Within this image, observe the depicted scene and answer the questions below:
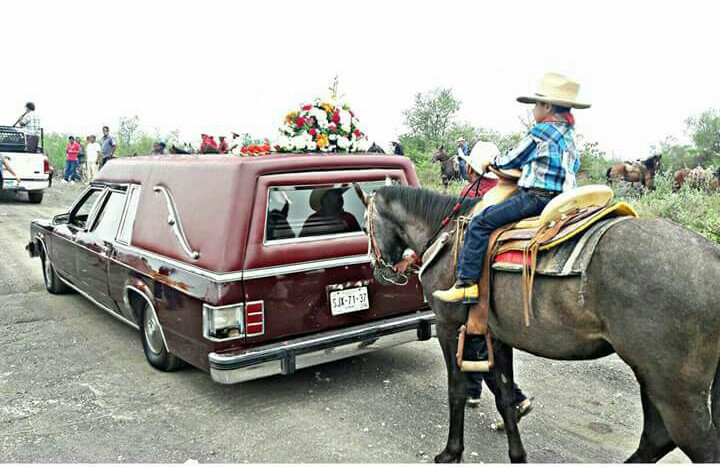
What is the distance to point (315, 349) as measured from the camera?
4246 millimetres

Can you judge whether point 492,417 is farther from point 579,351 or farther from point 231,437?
point 231,437

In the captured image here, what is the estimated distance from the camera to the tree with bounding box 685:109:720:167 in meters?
24.4

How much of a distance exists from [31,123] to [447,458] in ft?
61.5

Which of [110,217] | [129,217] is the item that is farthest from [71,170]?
[129,217]

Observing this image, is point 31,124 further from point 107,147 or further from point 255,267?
point 255,267

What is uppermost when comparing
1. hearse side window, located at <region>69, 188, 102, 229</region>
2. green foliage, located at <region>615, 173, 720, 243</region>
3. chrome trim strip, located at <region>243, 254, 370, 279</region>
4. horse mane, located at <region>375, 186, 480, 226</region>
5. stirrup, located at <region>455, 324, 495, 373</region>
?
horse mane, located at <region>375, 186, 480, 226</region>

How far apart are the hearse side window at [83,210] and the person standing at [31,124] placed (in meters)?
12.5

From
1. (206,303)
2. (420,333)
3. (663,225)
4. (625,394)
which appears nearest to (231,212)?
(206,303)

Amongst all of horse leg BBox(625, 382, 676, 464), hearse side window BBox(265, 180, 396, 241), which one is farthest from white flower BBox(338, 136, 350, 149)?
horse leg BBox(625, 382, 676, 464)

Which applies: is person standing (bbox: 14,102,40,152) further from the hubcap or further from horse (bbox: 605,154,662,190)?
horse (bbox: 605,154,662,190)

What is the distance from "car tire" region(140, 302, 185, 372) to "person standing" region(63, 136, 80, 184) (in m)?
19.5

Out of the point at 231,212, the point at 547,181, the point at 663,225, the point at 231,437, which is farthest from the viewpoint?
the point at 231,212

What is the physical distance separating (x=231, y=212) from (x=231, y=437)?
1.58m

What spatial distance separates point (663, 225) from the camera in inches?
113
